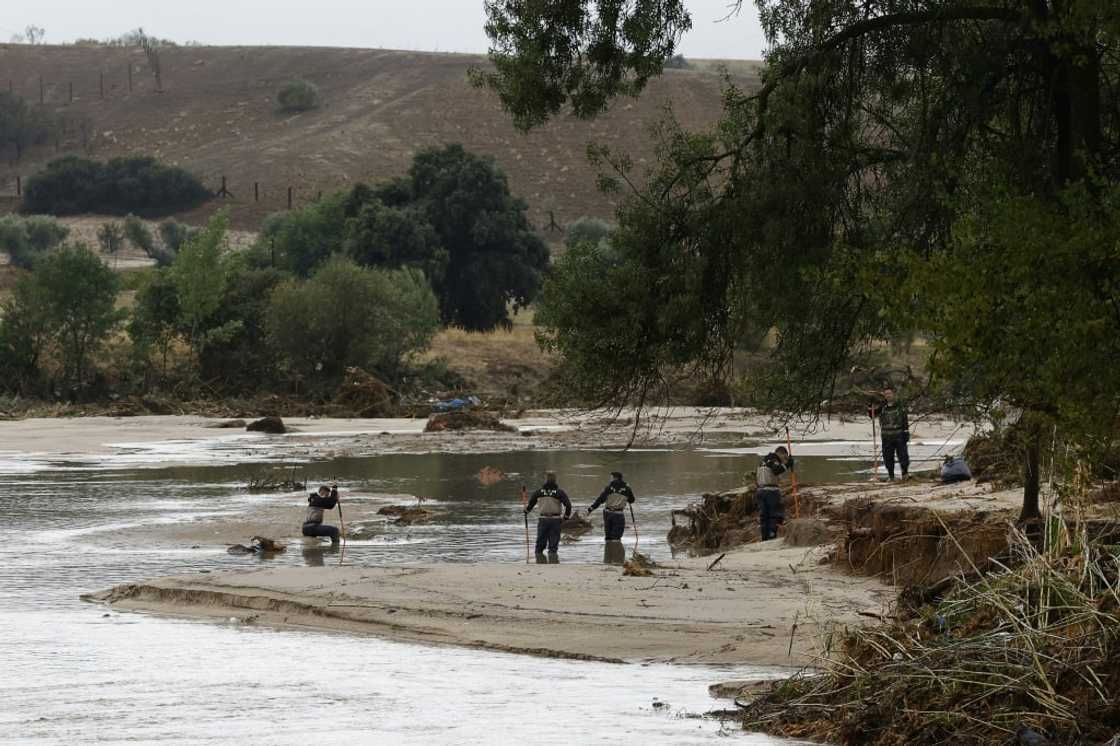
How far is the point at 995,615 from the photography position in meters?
12.2

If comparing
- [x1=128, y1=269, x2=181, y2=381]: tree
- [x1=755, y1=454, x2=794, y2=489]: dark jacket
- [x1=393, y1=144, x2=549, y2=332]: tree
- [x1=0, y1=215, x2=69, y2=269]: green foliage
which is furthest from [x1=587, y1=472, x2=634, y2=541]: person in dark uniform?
[x1=0, y1=215, x2=69, y2=269]: green foliage

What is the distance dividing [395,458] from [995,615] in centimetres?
3388

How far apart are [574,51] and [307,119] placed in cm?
13102

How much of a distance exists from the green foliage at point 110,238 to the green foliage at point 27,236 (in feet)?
8.46

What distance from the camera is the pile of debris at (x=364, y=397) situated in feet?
200

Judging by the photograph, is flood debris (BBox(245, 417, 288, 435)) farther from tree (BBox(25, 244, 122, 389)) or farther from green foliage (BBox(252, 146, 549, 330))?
green foliage (BBox(252, 146, 549, 330))

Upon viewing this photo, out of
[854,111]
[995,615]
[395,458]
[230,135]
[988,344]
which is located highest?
[230,135]

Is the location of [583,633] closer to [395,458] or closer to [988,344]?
[988,344]

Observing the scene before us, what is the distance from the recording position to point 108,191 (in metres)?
120

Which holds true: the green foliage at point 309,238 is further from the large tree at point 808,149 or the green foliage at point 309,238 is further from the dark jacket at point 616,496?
the large tree at point 808,149

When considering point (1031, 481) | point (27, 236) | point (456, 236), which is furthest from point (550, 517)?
point (27, 236)

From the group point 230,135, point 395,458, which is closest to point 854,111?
point 395,458

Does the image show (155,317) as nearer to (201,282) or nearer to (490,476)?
(201,282)

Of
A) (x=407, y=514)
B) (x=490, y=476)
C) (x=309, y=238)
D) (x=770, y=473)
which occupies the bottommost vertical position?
(x=490, y=476)
